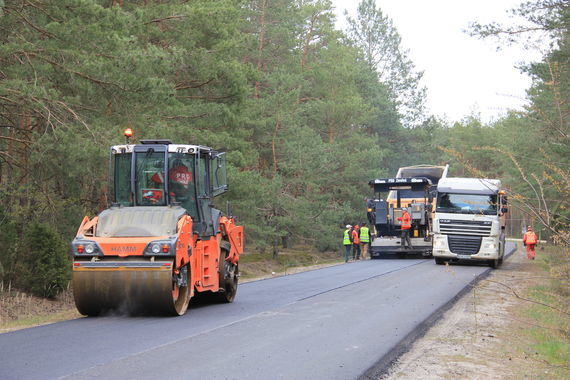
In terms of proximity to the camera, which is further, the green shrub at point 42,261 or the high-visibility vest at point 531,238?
the high-visibility vest at point 531,238

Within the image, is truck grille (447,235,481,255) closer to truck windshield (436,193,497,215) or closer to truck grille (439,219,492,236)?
truck grille (439,219,492,236)

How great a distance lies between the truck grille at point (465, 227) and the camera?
88.2ft

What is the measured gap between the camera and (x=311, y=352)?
30.9 ft

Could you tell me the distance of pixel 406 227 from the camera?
33.7m

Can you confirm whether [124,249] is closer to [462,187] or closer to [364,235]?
[462,187]

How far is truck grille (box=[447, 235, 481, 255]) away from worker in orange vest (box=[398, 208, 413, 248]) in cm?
633

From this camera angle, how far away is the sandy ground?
8.70m

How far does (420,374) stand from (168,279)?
16.2ft

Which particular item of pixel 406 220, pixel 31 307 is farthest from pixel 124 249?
pixel 406 220

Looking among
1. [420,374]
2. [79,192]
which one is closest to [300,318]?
[420,374]

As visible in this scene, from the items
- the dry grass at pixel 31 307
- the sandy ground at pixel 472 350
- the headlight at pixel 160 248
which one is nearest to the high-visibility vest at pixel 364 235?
the dry grass at pixel 31 307

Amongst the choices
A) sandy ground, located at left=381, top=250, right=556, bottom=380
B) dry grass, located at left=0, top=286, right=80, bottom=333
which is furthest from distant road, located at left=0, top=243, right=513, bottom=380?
dry grass, located at left=0, top=286, right=80, bottom=333

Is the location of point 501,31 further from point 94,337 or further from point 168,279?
point 94,337

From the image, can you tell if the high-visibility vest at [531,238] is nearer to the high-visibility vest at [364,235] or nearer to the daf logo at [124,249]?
the high-visibility vest at [364,235]
